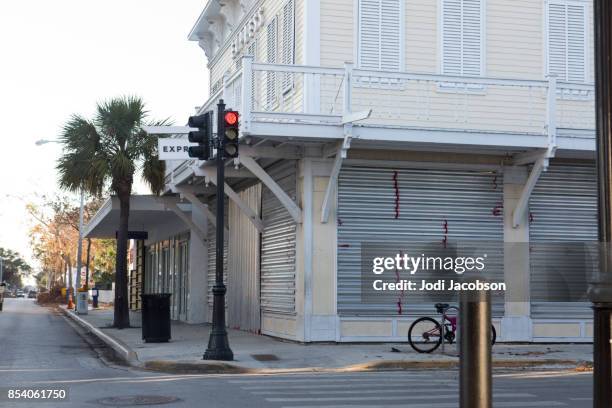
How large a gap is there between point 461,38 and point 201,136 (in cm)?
763

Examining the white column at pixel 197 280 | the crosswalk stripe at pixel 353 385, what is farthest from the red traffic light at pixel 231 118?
the white column at pixel 197 280

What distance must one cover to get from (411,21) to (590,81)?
4.72m

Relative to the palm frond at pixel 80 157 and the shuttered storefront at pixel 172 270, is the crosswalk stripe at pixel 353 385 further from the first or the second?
the shuttered storefront at pixel 172 270

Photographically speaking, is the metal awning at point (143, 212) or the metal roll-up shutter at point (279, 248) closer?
the metal roll-up shutter at point (279, 248)

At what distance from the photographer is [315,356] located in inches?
645

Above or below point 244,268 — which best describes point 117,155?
above

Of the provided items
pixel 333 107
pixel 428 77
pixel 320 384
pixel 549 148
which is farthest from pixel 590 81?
pixel 320 384

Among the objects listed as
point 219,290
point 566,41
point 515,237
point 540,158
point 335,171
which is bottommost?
point 219,290

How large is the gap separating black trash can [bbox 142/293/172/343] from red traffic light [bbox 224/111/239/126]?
616cm

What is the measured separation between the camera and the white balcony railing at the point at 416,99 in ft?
57.5

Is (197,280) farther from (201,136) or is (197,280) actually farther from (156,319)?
(201,136)

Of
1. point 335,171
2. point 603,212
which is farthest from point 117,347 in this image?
point 603,212

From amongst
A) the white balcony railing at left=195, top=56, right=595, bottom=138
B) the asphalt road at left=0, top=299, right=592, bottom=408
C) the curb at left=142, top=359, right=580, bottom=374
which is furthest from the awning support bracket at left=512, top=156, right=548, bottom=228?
the asphalt road at left=0, top=299, right=592, bottom=408

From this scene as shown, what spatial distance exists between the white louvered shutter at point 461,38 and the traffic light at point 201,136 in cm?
675
